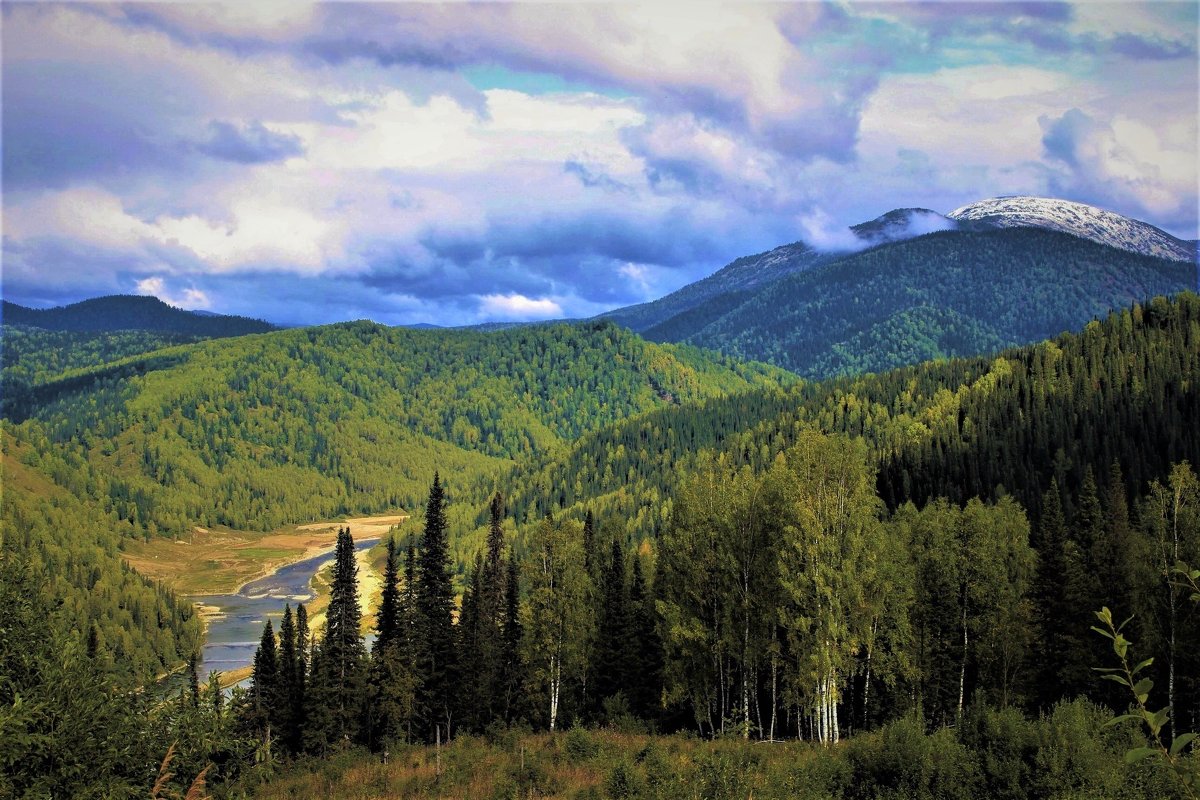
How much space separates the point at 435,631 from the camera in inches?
2741

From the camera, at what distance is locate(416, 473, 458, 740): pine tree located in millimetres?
68938

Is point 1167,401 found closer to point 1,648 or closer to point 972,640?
point 972,640

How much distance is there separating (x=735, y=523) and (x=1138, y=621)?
2107 cm

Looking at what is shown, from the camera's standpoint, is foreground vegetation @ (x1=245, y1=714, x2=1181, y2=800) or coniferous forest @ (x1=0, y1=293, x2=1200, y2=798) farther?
foreground vegetation @ (x1=245, y1=714, x2=1181, y2=800)

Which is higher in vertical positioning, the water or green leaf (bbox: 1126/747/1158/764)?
green leaf (bbox: 1126/747/1158/764)

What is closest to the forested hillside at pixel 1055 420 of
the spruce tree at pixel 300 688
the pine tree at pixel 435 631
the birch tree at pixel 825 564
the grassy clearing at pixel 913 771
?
the pine tree at pixel 435 631

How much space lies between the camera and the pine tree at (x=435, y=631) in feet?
226

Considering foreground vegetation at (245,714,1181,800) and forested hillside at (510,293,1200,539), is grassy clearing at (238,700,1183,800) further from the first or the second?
forested hillside at (510,293,1200,539)

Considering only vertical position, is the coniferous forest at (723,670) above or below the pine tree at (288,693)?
above

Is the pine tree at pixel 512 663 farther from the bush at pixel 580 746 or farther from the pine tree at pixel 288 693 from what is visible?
the bush at pixel 580 746

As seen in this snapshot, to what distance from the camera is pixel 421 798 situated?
3547cm

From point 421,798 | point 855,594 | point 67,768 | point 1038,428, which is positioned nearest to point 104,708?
point 67,768

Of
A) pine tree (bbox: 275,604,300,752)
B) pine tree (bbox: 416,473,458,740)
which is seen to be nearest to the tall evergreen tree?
pine tree (bbox: 275,604,300,752)

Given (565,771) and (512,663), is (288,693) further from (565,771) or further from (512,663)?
(565,771)
